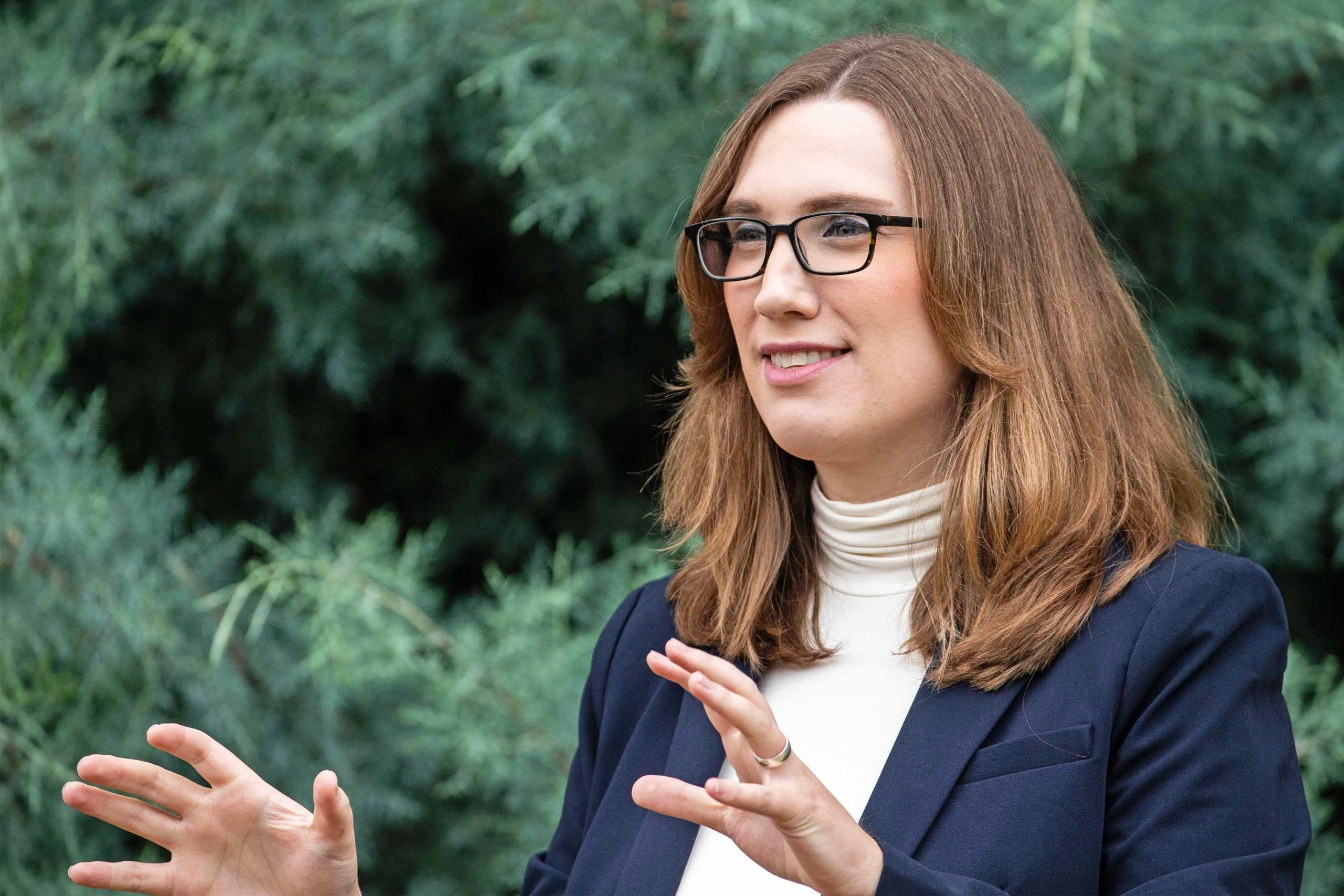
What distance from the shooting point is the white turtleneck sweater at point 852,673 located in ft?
4.77

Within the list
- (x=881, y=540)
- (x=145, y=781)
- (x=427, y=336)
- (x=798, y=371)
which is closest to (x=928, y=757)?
(x=881, y=540)

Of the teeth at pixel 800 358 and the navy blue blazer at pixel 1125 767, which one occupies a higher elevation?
the teeth at pixel 800 358

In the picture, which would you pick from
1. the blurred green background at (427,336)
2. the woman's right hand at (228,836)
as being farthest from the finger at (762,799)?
the blurred green background at (427,336)

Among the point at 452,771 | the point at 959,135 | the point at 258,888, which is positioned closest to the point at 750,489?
the point at 959,135

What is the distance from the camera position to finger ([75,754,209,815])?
1.34m

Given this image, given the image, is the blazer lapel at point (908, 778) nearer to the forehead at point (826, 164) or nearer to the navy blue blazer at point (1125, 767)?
the navy blue blazer at point (1125, 767)

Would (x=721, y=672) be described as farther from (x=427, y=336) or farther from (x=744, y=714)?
(x=427, y=336)

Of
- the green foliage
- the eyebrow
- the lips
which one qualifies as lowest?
the green foliage

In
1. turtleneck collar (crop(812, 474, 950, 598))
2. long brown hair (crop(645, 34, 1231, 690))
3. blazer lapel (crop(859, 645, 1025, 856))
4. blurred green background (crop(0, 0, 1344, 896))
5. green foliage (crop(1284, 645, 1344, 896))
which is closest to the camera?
blazer lapel (crop(859, 645, 1025, 856))

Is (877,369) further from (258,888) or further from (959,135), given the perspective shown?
(258,888)

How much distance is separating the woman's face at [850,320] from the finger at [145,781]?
31.5 inches

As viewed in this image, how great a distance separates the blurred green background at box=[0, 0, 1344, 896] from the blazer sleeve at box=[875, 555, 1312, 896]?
46.1 inches

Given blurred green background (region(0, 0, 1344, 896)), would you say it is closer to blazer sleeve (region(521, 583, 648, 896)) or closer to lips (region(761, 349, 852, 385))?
blazer sleeve (region(521, 583, 648, 896))

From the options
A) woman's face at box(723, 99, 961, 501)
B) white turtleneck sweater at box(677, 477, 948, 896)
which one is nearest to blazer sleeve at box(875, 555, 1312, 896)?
white turtleneck sweater at box(677, 477, 948, 896)
